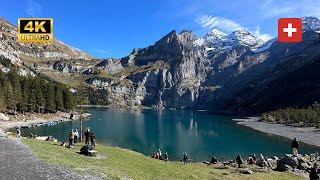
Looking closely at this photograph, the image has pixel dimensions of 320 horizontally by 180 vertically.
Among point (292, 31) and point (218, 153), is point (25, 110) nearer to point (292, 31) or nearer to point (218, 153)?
point (218, 153)

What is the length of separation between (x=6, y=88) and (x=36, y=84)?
2283cm

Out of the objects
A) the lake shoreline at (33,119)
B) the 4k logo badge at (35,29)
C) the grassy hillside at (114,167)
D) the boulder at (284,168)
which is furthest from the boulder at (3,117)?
the boulder at (284,168)

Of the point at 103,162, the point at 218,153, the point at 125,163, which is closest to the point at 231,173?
the point at 125,163

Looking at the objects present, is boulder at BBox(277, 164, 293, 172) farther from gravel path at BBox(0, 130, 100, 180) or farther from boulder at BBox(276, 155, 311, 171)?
gravel path at BBox(0, 130, 100, 180)

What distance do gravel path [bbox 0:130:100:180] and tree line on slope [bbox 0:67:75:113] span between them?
12172cm

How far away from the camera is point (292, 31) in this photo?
1540 inches

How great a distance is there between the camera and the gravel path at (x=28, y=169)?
27.3m

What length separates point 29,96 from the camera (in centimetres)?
16575

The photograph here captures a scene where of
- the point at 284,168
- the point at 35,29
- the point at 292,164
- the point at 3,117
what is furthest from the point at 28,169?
the point at 3,117

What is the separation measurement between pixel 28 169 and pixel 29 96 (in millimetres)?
146242

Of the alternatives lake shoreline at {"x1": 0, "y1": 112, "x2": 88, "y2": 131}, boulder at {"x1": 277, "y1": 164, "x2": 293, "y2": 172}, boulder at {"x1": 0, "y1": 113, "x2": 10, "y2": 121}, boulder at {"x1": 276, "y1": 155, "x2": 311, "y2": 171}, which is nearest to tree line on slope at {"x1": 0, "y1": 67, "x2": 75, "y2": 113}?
lake shoreline at {"x1": 0, "y1": 112, "x2": 88, "y2": 131}

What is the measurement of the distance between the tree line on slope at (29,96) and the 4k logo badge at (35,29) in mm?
116345

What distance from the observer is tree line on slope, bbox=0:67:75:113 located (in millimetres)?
154875

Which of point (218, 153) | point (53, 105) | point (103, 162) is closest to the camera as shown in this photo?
point (103, 162)
